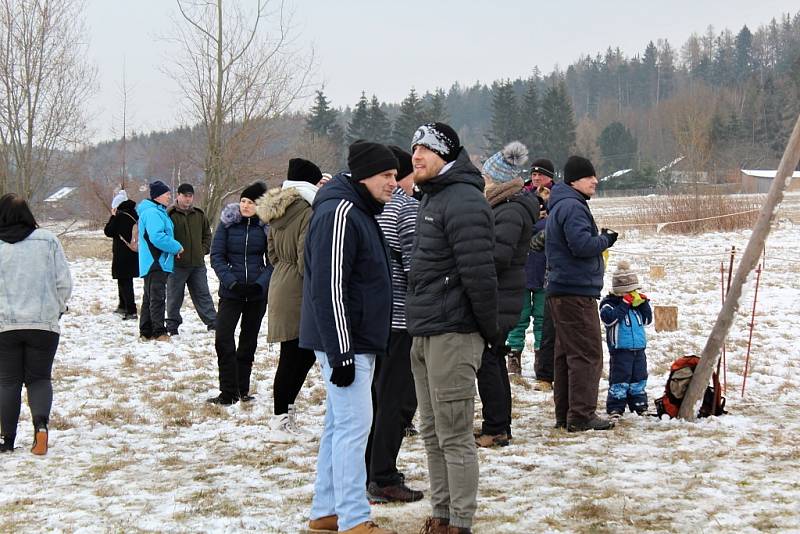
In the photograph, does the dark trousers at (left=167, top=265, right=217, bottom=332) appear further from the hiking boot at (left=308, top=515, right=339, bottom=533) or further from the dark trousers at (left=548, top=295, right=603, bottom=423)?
the hiking boot at (left=308, top=515, right=339, bottom=533)

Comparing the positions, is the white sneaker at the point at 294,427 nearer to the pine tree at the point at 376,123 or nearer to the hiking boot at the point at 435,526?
the hiking boot at the point at 435,526

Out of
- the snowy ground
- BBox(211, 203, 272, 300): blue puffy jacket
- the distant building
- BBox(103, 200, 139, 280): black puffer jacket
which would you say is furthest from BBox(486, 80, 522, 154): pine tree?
BBox(211, 203, 272, 300): blue puffy jacket

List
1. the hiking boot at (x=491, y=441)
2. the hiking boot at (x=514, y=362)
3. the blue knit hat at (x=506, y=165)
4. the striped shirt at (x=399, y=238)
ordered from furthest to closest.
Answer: the hiking boot at (x=514, y=362), the blue knit hat at (x=506, y=165), the hiking boot at (x=491, y=441), the striped shirt at (x=399, y=238)

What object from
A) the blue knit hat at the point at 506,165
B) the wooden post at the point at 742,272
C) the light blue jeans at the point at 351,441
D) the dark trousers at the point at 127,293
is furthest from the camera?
the dark trousers at the point at 127,293

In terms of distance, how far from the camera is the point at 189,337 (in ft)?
35.6

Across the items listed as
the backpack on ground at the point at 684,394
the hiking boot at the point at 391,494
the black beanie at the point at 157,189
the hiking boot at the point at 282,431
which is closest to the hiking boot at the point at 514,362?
the backpack on ground at the point at 684,394

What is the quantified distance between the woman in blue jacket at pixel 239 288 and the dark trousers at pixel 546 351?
8.75ft

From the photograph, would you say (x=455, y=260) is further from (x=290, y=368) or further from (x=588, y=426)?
(x=588, y=426)

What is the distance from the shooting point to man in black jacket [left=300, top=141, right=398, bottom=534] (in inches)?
158

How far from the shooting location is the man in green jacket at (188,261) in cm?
1080

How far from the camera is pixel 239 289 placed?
7293 mm

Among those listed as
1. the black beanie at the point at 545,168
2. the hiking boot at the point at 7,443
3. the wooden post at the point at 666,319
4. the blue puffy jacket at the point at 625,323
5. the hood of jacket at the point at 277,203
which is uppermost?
the black beanie at the point at 545,168

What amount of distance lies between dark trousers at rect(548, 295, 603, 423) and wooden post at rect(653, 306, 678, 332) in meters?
4.65

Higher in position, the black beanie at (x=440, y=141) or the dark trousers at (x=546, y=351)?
the black beanie at (x=440, y=141)
